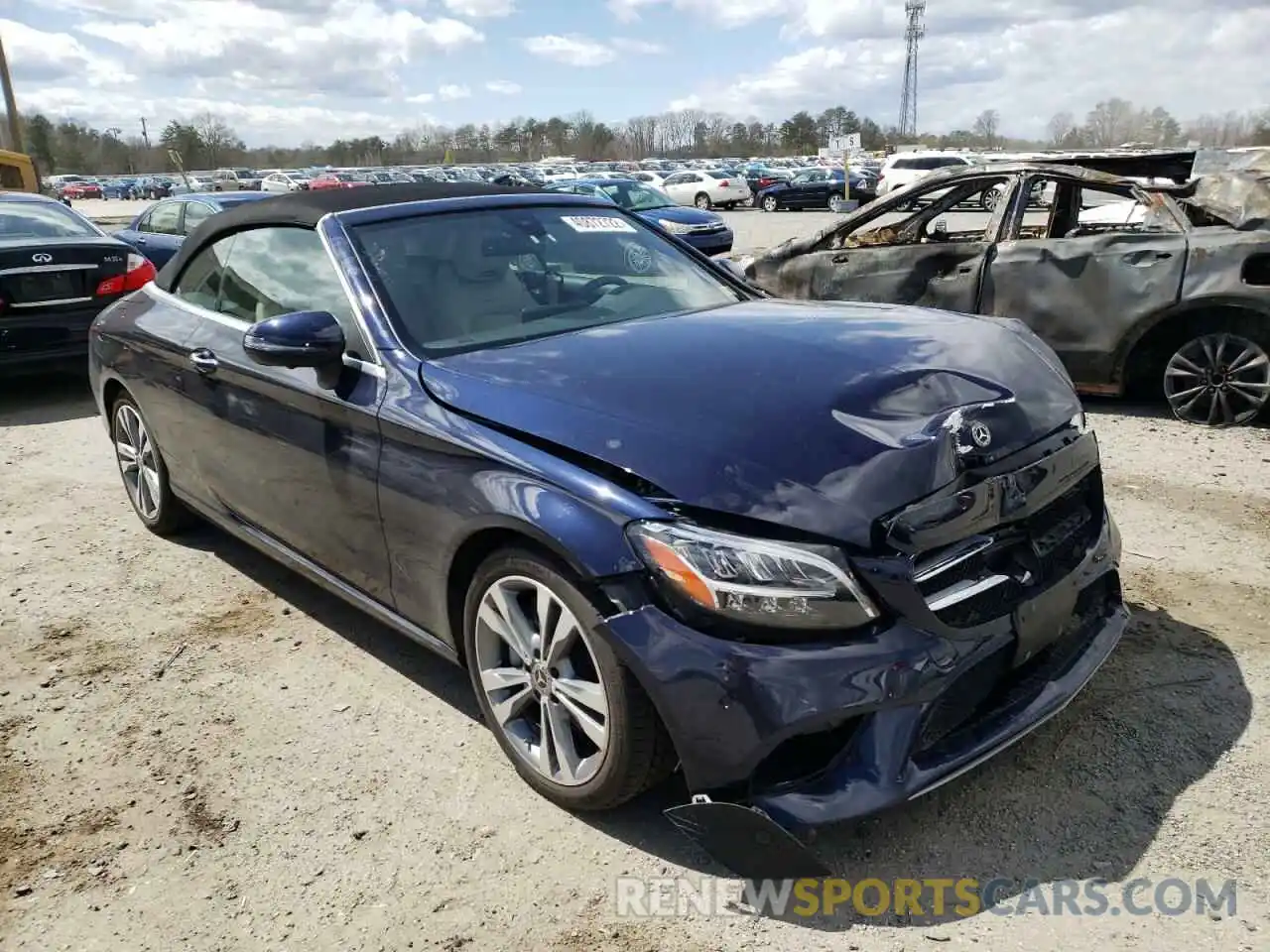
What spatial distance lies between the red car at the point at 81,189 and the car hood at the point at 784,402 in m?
72.8

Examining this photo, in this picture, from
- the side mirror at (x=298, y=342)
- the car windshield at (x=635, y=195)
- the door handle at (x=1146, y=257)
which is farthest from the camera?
the car windshield at (x=635, y=195)

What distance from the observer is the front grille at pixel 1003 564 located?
236 cm

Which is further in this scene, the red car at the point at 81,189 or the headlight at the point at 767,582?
the red car at the point at 81,189

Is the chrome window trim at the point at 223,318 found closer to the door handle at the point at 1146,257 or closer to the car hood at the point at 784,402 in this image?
the car hood at the point at 784,402

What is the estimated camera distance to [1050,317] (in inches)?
249

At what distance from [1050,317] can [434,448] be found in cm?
483

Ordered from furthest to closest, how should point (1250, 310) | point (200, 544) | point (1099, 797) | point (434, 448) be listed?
point (1250, 310), point (200, 544), point (434, 448), point (1099, 797)

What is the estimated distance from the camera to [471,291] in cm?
340

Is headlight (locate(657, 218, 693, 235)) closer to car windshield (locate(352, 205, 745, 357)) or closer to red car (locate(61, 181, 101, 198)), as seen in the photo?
car windshield (locate(352, 205, 745, 357))

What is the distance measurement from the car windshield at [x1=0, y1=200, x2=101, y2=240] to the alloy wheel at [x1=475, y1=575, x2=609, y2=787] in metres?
7.30

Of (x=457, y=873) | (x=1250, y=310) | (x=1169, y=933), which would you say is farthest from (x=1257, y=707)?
(x=1250, y=310)

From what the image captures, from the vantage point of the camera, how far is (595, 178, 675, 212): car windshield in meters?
17.5

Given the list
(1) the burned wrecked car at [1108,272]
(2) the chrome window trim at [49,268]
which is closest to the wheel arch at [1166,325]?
(1) the burned wrecked car at [1108,272]

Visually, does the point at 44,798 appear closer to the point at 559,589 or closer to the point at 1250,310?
the point at 559,589
